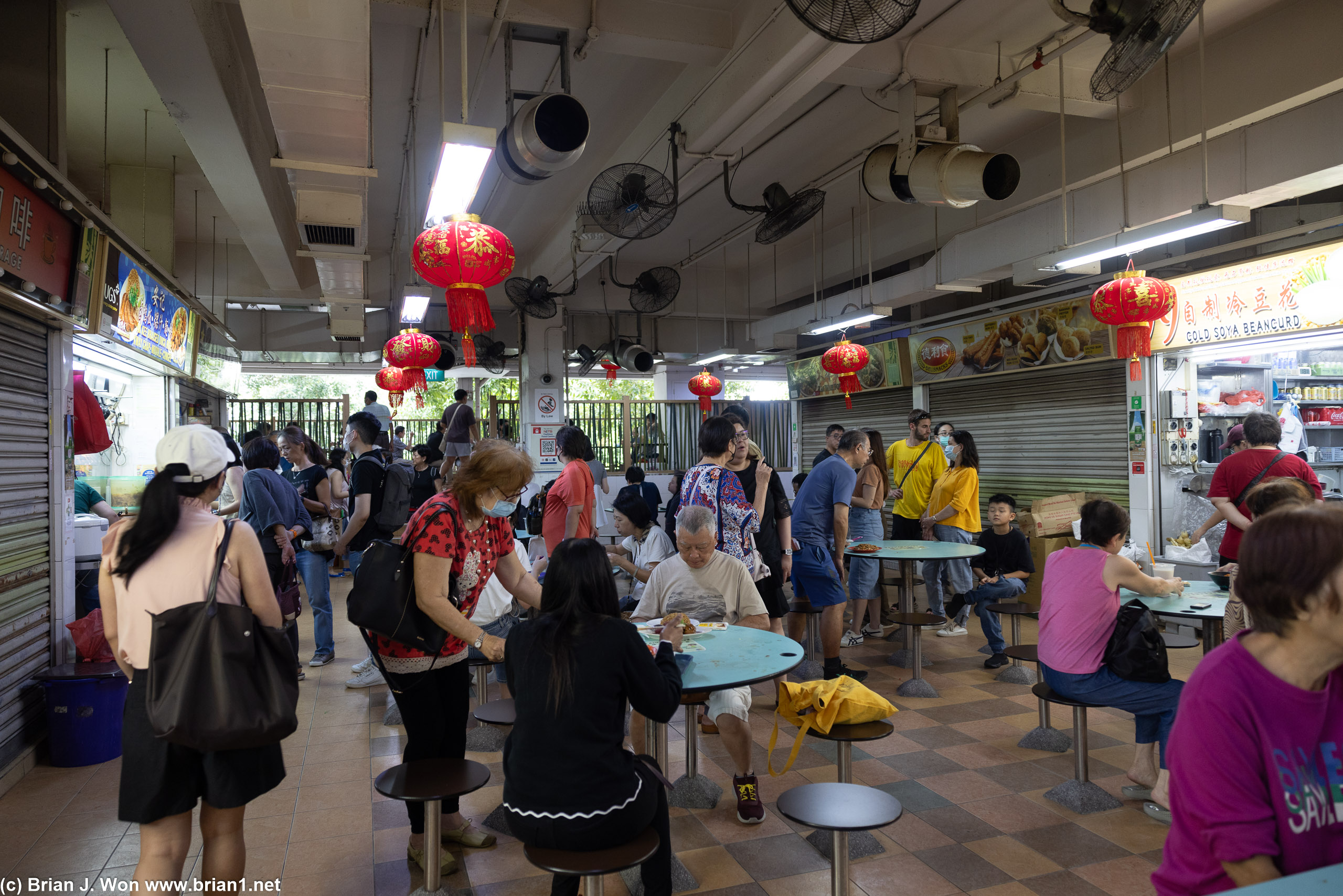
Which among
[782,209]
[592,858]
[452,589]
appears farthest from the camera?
[782,209]

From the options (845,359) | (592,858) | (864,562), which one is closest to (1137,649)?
(592,858)

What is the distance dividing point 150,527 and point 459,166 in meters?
2.70

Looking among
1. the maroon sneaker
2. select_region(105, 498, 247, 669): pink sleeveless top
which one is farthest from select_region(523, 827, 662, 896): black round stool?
the maroon sneaker

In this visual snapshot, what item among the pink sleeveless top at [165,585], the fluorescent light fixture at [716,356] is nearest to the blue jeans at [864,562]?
the fluorescent light fixture at [716,356]

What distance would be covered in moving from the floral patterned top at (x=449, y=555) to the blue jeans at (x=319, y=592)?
3.43 metres

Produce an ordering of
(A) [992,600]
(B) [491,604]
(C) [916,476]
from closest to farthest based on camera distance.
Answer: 1. (B) [491,604]
2. (A) [992,600]
3. (C) [916,476]

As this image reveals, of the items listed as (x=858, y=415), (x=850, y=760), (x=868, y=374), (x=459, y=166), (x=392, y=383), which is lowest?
(x=850, y=760)

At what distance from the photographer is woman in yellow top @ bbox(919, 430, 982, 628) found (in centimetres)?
675

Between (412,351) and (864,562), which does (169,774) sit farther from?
(864,562)

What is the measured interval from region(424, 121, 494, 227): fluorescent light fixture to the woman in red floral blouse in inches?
63.6

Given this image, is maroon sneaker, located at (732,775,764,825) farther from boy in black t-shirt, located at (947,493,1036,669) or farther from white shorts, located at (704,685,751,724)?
boy in black t-shirt, located at (947,493,1036,669)

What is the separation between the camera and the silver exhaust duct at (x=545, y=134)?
4625mm

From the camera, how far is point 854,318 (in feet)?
27.1

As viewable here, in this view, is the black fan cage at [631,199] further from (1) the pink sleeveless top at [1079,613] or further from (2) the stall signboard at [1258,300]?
(2) the stall signboard at [1258,300]
